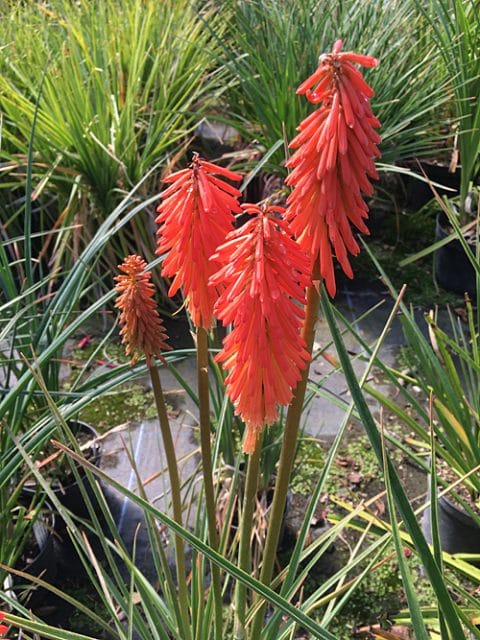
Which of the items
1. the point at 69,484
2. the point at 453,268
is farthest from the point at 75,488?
the point at 453,268

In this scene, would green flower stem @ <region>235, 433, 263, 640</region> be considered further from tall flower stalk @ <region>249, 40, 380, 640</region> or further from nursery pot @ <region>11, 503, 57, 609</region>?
nursery pot @ <region>11, 503, 57, 609</region>

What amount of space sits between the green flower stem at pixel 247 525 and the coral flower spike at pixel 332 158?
28 cm

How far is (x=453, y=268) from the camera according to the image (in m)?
3.27

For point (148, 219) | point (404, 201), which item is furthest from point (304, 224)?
point (404, 201)

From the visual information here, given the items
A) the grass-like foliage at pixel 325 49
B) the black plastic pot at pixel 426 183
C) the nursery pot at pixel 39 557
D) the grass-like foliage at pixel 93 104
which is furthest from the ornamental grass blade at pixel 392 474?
the black plastic pot at pixel 426 183

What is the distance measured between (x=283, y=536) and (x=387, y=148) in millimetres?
1920

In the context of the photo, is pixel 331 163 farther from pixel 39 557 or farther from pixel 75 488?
pixel 75 488

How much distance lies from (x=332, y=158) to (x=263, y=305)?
168 mm

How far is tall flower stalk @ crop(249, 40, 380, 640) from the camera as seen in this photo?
25.4 inches

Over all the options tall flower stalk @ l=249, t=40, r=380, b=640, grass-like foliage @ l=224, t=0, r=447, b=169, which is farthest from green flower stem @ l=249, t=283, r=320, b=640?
grass-like foliage @ l=224, t=0, r=447, b=169

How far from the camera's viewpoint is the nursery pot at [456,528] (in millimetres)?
1850

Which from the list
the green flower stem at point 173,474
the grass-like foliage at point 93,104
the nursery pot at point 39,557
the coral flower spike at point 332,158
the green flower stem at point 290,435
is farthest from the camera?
the grass-like foliage at point 93,104

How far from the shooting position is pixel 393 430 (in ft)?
8.25

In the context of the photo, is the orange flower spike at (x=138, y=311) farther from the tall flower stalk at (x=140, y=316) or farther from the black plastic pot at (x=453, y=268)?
the black plastic pot at (x=453, y=268)
